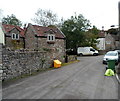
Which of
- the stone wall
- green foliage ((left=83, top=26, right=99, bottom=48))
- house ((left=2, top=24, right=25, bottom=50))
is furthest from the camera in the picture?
green foliage ((left=83, top=26, right=99, bottom=48))

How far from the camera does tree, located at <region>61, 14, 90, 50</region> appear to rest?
3416 centimetres

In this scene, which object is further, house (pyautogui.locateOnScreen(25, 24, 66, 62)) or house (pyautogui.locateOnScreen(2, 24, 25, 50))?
house (pyautogui.locateOnScreen(2, 24, 25, 50))

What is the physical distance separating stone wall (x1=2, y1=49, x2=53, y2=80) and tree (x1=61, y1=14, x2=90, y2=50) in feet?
65.5

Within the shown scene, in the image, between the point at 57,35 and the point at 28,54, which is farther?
the point at 57,35

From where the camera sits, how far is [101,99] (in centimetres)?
605

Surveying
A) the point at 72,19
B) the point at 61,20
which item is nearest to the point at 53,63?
the point at 72,19

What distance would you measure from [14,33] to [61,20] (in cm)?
1896

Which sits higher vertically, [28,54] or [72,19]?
[72,19]

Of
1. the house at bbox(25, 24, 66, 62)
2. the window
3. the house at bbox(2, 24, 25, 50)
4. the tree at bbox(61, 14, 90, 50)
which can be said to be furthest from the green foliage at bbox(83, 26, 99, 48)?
the house at bbox(2, 24, 25, 50)

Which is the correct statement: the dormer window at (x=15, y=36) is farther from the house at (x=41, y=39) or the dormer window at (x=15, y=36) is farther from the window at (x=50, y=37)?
the window at (x=50, y=37)

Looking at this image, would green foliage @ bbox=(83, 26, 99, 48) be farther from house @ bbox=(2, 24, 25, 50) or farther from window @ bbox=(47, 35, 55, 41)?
house @ bbox=(2, 24, 25, 50)

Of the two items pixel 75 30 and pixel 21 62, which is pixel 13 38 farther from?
pixel 75 30

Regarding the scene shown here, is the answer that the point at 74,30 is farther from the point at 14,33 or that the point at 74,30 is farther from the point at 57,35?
the point at 14,33

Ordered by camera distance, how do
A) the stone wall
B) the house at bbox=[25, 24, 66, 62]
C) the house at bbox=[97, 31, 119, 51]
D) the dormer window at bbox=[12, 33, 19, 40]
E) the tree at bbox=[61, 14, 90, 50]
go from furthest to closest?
the house at bbox=[97, 31, 119, 51] → the tree at bbox=[61, 14, 90, 50] → the dormer window at bbox=[12, 33, 19, 40] → the house at bbox=[25, 24, 66, 62] → the stone wall
